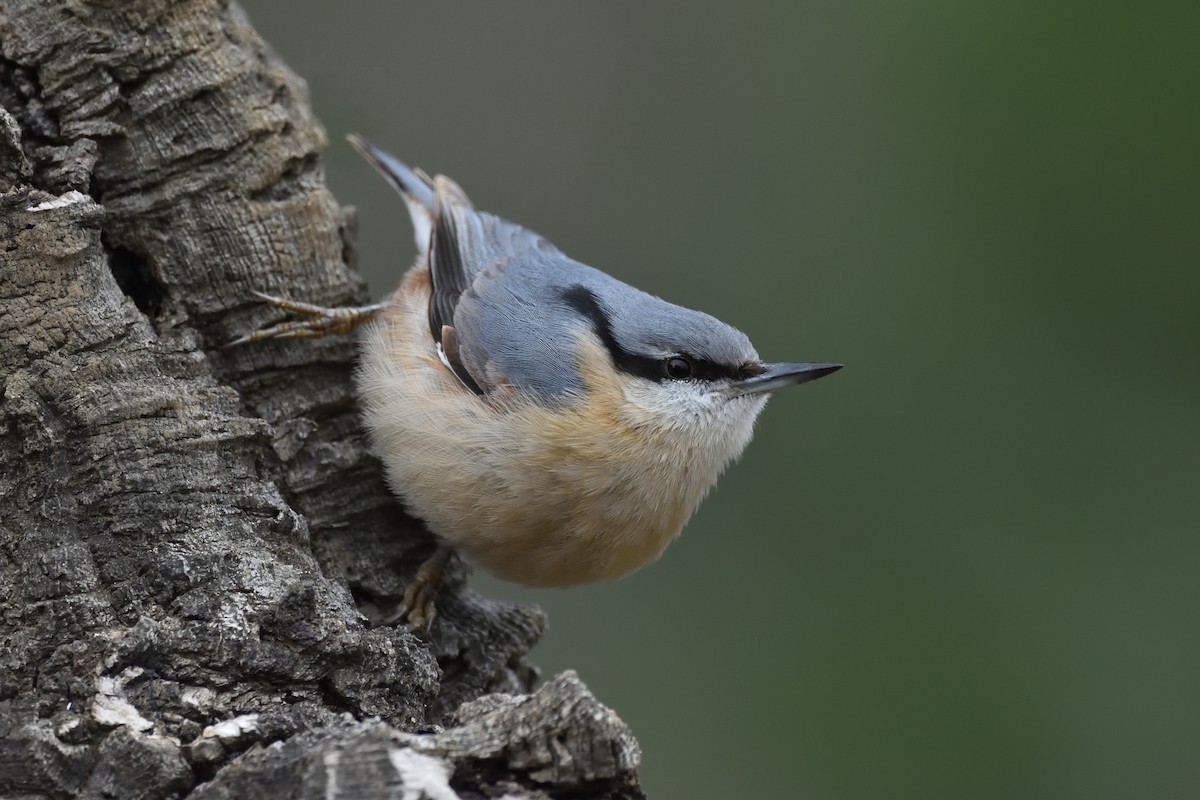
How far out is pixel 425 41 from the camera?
4.41 m

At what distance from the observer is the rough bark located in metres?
1.52

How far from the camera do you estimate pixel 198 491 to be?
1.92 metres

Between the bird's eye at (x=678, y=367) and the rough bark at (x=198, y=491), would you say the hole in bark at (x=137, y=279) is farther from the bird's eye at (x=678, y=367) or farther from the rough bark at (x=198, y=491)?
the bird's eye at (x=678, y=367)

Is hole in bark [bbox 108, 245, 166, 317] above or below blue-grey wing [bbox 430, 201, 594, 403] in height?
below

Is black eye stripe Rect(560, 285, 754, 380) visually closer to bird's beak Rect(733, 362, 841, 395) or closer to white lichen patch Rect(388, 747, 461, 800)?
bird's beak Rect(733, 362, 841, 395)

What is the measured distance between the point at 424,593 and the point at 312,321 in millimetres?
669

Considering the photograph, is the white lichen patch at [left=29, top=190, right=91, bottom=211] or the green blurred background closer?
the white lichen patch at [left=29, top=190, right=91, bottom=211]

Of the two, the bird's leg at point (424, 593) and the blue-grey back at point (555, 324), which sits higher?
the blue-grey back at point (555, 324)

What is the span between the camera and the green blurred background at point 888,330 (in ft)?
10.8

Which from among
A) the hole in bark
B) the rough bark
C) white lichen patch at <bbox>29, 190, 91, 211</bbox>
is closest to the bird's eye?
the rough bark

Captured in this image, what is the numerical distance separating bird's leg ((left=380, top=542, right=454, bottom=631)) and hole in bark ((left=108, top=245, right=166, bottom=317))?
798 millimetres

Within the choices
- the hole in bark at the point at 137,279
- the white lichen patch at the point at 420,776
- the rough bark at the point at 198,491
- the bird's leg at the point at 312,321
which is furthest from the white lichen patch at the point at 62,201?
the white lichen patch at the point at 420,776

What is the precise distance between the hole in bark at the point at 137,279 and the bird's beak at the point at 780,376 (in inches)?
50.4

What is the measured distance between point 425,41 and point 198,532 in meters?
3.05
